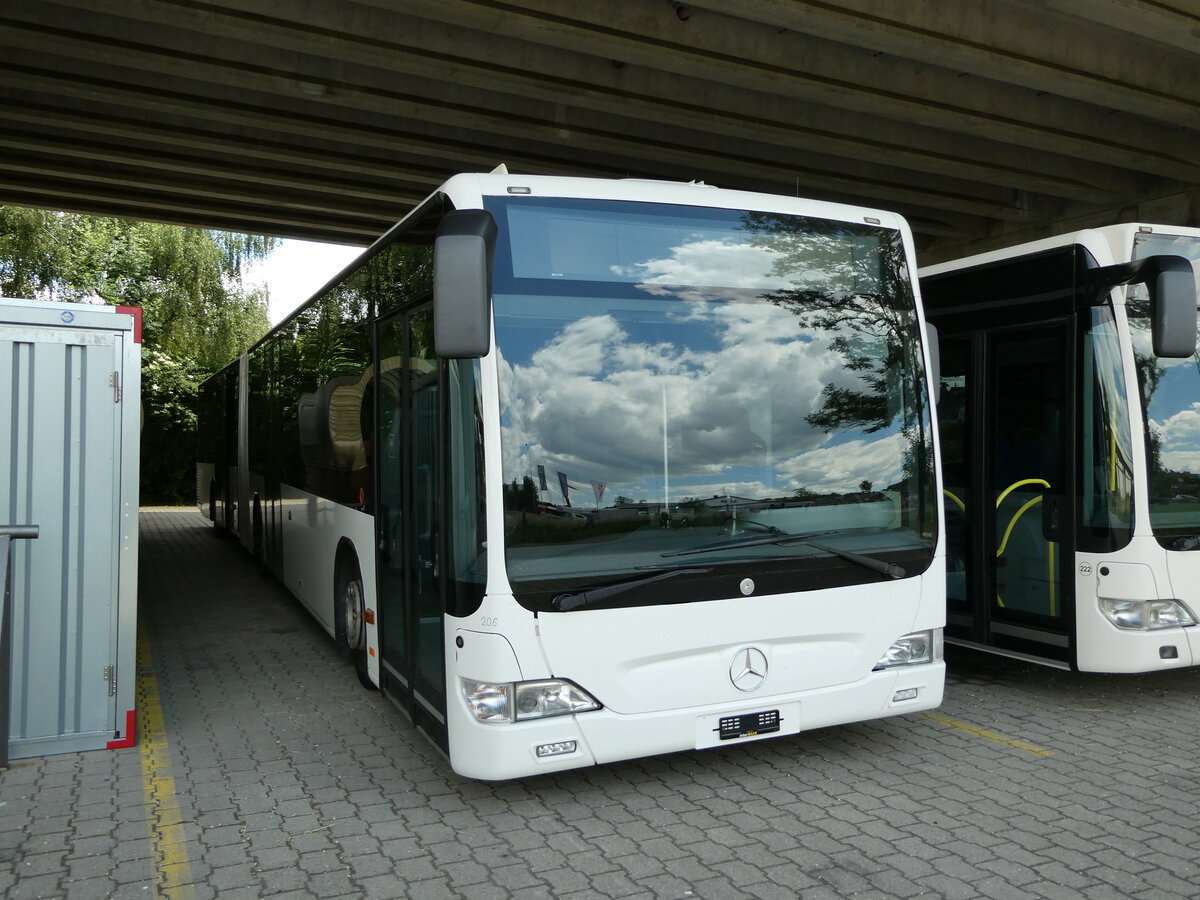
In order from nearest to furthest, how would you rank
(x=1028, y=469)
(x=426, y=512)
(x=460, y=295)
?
(x=460, y=295), (x=426, y=512), (x=1028, y=469)

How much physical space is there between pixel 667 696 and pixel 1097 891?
1833 mm

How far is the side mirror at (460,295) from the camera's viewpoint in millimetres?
4152

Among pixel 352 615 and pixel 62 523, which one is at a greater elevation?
pixel 62 523

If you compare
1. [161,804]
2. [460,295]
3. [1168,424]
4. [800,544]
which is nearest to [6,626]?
[161,804]

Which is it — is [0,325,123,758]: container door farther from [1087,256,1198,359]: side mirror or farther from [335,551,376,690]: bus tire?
[1087,256,1198,359]: side mirror

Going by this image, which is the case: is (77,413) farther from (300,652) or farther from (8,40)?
(8,40)

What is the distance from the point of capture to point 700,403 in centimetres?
474

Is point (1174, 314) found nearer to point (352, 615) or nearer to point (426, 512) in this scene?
point (426, 512)

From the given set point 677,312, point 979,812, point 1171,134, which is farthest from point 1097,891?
point 1171,134

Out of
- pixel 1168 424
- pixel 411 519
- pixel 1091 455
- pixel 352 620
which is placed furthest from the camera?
pixel 352 620

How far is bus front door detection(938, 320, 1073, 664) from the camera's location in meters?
6.44

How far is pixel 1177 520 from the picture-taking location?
6141mm

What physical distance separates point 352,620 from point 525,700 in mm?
3000

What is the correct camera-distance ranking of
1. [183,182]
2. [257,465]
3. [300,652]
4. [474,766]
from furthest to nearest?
[183,182] < [257,465] < [300,652] < [474,766]
